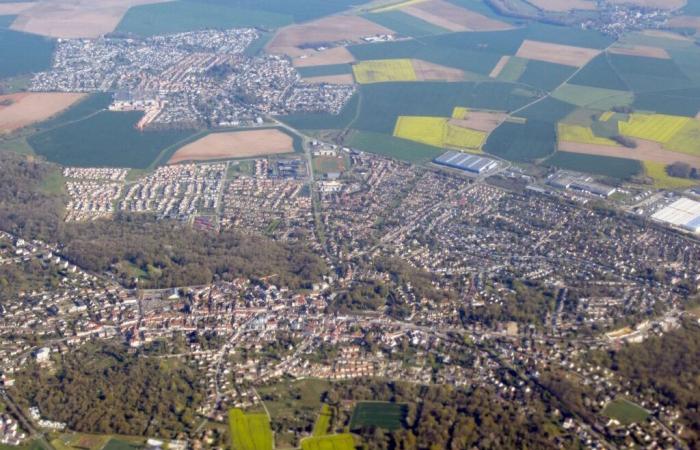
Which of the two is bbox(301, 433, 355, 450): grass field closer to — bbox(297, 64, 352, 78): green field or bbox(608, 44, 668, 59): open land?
bbox(297, 64, 352, 78): green field

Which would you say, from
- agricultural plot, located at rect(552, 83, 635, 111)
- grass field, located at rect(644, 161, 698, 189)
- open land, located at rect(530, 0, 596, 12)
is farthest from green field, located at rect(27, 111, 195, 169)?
open land, located at rect(530, 0, 596, 12)

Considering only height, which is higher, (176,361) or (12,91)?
(12,91)

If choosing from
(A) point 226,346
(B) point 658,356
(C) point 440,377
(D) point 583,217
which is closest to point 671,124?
(D) point 583,217

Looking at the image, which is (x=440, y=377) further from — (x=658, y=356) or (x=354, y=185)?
(x=354, y=185)

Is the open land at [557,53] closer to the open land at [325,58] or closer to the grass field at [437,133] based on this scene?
the open land at [325,58]

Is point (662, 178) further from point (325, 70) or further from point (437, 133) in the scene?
point (325, 70)

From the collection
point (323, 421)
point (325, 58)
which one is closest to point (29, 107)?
point (325, 58)
